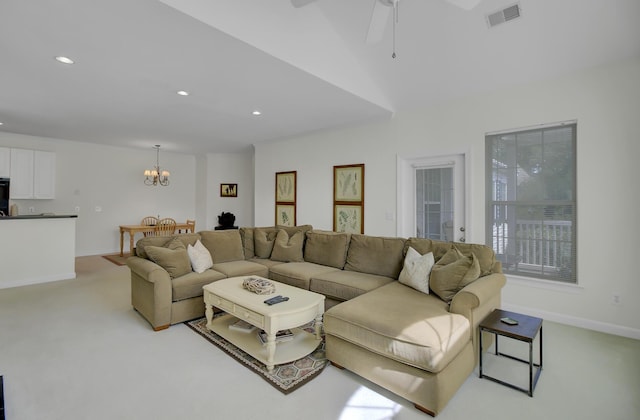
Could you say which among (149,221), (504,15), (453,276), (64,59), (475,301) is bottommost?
(475,301)

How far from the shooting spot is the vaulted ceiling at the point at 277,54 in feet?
7.94

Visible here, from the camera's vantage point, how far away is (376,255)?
3623mm

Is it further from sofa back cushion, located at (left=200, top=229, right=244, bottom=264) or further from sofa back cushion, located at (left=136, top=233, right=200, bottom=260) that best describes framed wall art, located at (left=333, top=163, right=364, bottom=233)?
sofa back cushion, located at (left=136, top=233, right=200, bottom=260)

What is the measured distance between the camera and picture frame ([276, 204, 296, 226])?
6129 millimetres

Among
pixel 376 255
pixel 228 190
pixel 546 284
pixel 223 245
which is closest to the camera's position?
pixel 546 284

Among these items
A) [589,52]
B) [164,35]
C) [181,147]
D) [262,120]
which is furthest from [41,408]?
[181,147]

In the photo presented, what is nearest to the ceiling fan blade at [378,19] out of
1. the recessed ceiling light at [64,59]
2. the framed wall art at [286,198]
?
the recessed ceiling light at [64,59]

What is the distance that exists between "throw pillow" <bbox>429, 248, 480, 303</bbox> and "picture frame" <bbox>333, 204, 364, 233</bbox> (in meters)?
2.36

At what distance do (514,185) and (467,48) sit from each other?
1.63 m

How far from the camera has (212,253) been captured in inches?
165

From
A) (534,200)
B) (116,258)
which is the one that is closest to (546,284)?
(534,200)

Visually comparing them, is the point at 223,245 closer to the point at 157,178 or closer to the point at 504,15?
the point at 504,15

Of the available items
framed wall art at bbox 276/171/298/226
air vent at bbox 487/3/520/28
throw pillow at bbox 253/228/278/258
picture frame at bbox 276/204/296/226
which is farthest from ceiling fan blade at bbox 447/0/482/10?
picture frame at bbox 276/204/296/226

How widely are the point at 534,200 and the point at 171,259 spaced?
4.08 meters
